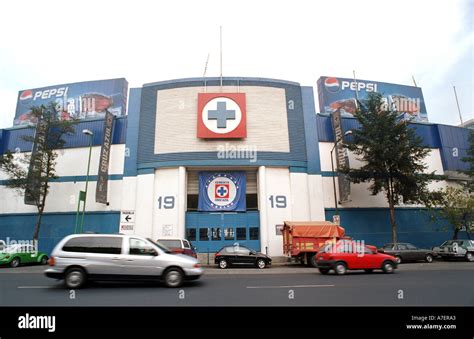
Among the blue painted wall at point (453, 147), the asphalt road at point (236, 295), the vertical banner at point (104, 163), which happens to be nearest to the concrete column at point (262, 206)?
the vertical banner at point (104, 163)

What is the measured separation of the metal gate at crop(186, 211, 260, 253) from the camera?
79.4 feet

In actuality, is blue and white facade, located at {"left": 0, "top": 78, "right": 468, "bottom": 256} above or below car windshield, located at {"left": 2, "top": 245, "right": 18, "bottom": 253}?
above

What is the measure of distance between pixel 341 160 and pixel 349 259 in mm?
12931

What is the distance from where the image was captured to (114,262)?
30.3 feet

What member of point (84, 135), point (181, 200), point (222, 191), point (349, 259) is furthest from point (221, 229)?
point (84, 135)

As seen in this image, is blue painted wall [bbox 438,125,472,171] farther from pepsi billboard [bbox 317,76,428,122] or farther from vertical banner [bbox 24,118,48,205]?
vertical banner [bbox 24,118,48,205]

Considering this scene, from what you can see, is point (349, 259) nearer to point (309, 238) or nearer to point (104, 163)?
point (309, 238)

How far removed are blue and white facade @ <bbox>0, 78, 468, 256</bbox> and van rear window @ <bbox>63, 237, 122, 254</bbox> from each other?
14.0 meters

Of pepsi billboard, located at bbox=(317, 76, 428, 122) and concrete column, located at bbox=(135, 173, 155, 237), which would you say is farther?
pepsi billboard, located at bbox=(317, 76, 428, 122)

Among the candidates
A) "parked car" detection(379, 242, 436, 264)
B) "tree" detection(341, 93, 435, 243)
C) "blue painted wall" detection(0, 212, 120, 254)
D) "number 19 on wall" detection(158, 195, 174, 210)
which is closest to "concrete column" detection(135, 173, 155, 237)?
"number 19 on wall" detection(158, 195, 174, 210)

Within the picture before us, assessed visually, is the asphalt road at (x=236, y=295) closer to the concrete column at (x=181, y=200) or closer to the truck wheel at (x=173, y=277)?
the truck wheel at (x=173, y=277)

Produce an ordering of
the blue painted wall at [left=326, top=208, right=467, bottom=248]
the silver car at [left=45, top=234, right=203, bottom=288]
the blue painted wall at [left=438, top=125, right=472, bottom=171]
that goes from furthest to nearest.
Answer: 1. the blue painted wall at [left=438, top=125, right=472, bottom=171]
2. the blue painted wall at [left=326, top=208, right=467, bottom=248]
3. the silver car at [left=45, top=234, right=203, bottom=288]
